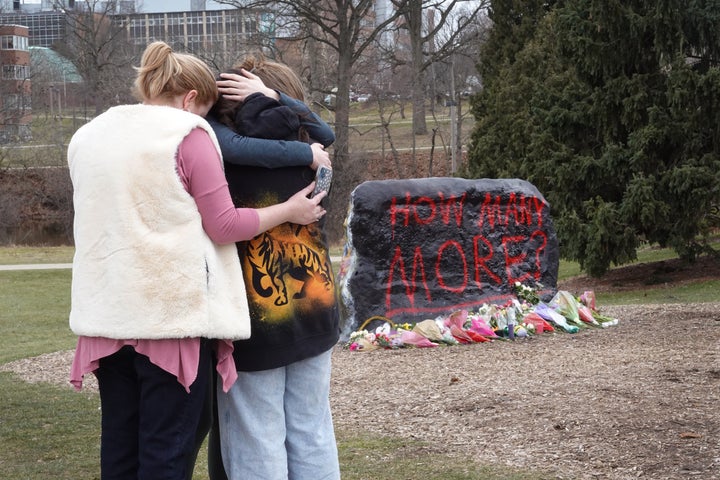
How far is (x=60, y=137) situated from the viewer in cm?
3747

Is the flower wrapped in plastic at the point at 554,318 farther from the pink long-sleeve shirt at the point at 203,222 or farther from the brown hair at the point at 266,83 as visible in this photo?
the pink long-sleeve shirt at the point at 203,222

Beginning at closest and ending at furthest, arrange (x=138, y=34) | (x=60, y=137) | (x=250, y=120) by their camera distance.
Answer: (x=250, y=120) → (x=60, y=137) → (x=138, y=34)

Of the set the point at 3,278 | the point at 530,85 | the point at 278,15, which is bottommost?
the point at 3,278

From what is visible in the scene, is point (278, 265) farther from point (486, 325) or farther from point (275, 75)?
point (486, 325)

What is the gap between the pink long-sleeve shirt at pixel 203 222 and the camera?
2.74 metres

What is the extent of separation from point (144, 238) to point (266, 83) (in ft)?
2.30

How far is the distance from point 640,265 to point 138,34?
52.5 metres

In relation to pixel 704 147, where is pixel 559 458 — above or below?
below

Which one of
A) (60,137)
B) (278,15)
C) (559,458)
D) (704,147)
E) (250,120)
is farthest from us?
(60,137)

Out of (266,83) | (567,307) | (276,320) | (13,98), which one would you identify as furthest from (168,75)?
(13,98)

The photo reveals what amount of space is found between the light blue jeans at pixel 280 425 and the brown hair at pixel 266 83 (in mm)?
763

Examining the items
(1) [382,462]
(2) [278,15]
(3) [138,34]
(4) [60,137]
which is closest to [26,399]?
(1) [382,462]

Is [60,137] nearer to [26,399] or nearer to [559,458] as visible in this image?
[26,399]

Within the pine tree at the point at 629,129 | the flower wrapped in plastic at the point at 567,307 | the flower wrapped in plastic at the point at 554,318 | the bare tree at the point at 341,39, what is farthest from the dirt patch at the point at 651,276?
the bare tree at the point at 341,39
